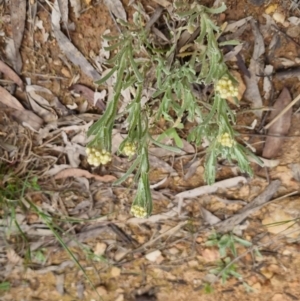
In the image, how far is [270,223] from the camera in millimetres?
2539

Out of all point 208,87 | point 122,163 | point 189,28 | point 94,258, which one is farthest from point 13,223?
point 189,28

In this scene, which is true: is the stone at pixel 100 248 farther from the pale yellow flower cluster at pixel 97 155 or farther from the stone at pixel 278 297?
the pale yellow flower cluster at pixel 97 155

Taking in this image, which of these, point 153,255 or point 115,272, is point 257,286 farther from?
point 115,272

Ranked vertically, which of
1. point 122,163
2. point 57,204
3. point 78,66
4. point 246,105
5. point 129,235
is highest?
point 78,66

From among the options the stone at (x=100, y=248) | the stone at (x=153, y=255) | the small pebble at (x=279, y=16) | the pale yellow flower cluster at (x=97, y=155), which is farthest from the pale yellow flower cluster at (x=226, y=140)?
the stone at (x=100, y=248)

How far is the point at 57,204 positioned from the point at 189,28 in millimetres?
1145

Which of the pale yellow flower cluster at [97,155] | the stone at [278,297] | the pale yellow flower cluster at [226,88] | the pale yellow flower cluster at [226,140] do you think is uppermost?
the pale yellow flower cluster at [226,88]

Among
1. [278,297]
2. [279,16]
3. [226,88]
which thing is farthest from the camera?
[278,297]

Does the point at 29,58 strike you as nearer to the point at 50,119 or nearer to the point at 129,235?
the point at 50,119

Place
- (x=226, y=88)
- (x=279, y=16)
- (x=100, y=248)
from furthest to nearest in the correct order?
(x=100, y=248) < (x=279, y=16) < (x=226, y=88)

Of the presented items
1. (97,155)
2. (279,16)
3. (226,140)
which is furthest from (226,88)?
(279,16)

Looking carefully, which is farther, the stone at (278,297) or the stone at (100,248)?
the stone at (100,248)

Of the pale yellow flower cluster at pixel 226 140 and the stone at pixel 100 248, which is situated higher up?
the pale yellow flower cluster at pixel 226 140

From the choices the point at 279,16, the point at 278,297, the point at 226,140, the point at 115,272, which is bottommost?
the point at 278,297
